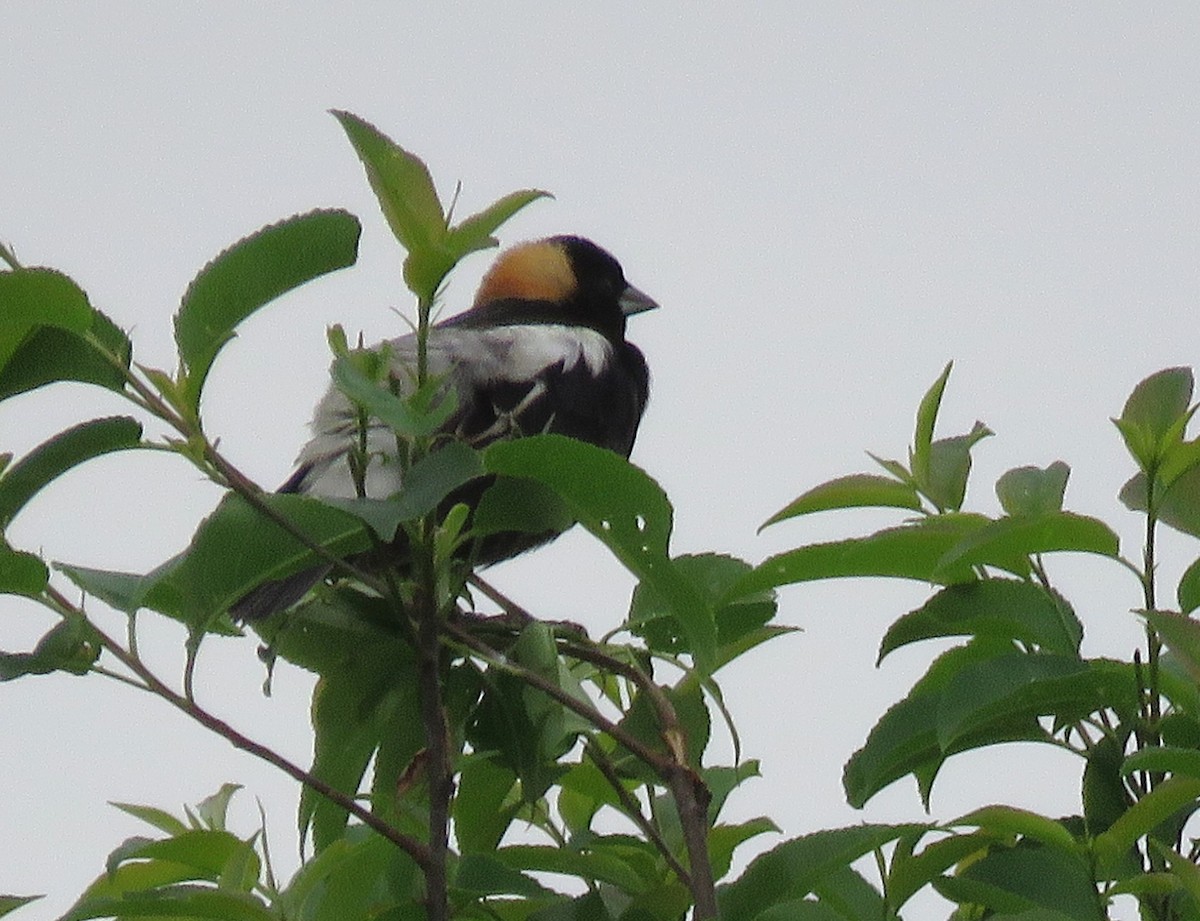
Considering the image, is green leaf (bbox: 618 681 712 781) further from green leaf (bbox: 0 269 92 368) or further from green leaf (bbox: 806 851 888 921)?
green leaf (bbox: 0 269 92 368)

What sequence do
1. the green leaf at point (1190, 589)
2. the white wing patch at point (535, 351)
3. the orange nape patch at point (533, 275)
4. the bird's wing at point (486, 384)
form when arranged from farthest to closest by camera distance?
the orange nape patch at point (533, 275) < the white wing patch at point (535, 351) < the bird's wing at point (486, 384) < the green leaf at point (1190, 589)

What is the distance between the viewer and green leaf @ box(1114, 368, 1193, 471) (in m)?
1.28

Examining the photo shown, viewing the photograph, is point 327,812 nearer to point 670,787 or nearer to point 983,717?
point 670,787

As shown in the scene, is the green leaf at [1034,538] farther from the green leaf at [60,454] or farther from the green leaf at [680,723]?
the green leaf at [60,454]

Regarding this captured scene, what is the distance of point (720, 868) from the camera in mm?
1412

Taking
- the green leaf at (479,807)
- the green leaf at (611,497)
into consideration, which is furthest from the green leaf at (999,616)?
the green leaf at (479,807)

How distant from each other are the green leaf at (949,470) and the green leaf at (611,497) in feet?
1.07

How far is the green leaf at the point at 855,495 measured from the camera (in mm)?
1397

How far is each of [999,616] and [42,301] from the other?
722 mm

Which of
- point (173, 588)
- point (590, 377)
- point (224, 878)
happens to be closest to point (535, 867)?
point (224, 878)

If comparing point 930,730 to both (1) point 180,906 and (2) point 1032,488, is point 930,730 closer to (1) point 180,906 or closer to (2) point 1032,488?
(2) point 1032,488

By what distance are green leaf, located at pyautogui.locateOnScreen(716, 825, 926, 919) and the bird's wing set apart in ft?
2.71

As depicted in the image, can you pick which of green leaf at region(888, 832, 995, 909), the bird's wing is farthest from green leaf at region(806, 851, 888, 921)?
the bird's wing

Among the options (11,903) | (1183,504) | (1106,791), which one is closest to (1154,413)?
(1183,504)
